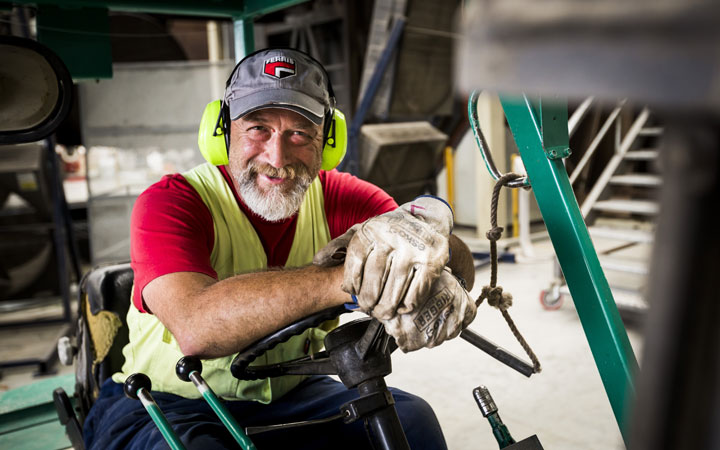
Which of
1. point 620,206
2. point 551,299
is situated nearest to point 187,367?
point 551,299

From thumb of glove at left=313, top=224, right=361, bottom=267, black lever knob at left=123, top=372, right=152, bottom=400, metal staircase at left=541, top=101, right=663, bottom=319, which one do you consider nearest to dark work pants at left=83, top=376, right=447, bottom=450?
black lever knob at left=123, top=372, right=152, bottom=400

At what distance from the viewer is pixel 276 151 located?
72.8 inches

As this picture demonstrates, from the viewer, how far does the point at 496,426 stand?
4.86ft

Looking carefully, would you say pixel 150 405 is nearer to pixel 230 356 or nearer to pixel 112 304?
pixel 230 356

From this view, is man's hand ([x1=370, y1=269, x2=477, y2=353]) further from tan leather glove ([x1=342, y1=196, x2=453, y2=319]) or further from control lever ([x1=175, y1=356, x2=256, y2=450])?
control lever ([x1=175, y1=356, x2=256, y2=450])

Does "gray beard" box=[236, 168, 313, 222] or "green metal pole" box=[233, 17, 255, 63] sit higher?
"green metal pole" box=[233, 17, 255, 63]

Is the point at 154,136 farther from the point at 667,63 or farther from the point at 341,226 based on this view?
the point at 667,63

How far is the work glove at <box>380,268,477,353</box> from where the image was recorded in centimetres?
117

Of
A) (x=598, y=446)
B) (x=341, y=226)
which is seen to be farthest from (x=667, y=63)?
(x=598, y=446)

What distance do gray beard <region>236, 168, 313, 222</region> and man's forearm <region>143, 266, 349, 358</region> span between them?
0.41 meters

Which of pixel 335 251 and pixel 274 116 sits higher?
pixel 274 116

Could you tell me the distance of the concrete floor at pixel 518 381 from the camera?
298 centimetres

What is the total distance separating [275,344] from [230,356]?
412 millimetres

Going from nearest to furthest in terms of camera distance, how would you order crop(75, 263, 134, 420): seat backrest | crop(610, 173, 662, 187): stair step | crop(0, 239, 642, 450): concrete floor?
crop(75, 263, 134, 420): seat backrest → crop(0, 239, 642, 450): concrete floor → crop(610, 173, 662, 187): stair step
